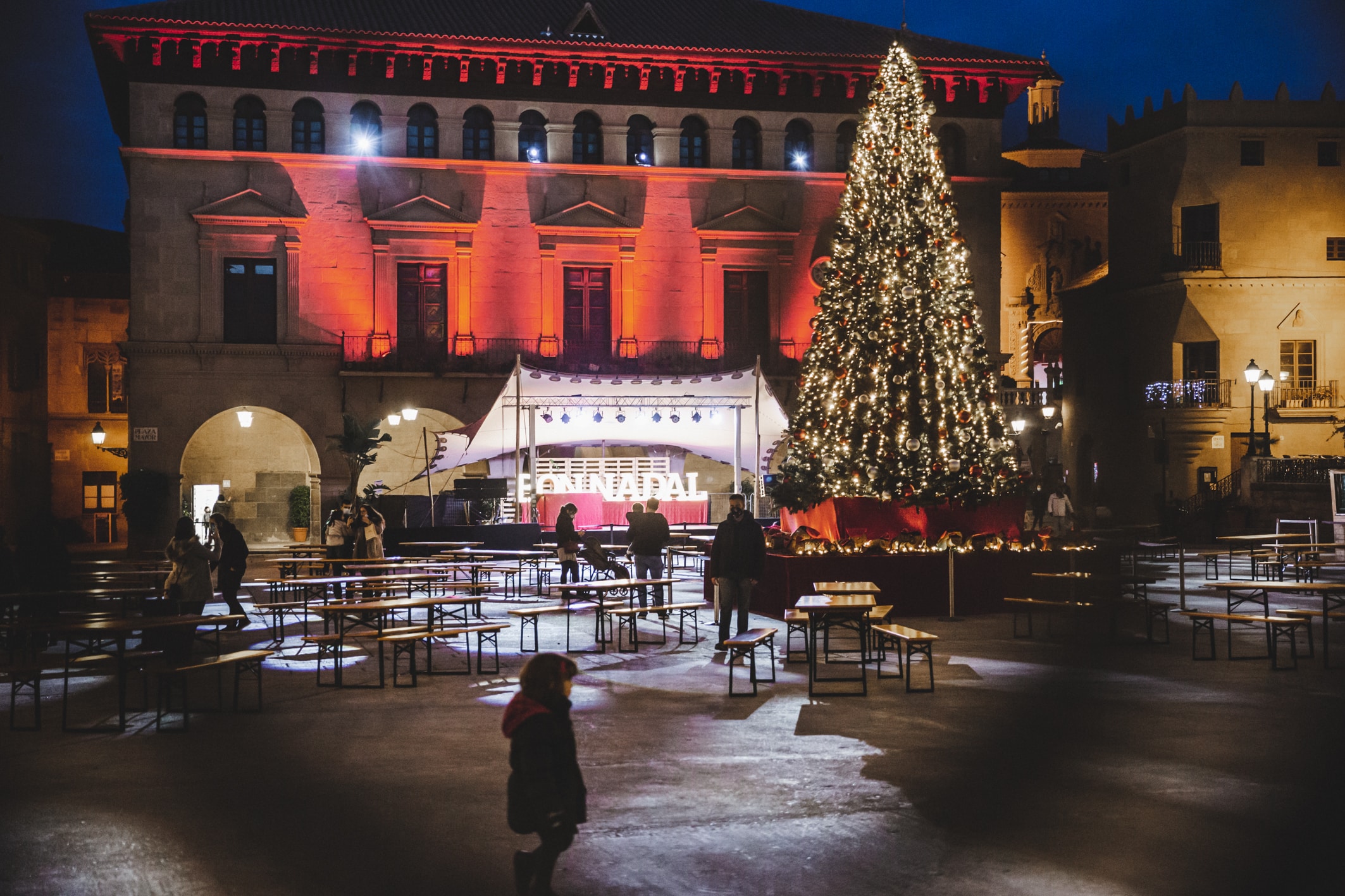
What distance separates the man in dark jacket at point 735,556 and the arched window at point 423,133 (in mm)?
25776

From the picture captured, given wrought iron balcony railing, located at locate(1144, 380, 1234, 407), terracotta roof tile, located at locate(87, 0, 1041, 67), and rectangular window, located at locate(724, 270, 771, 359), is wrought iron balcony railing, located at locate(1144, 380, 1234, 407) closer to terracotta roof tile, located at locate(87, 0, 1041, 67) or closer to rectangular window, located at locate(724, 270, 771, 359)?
terracotta roof tile, located at locate(87, 0, 1041, 67)

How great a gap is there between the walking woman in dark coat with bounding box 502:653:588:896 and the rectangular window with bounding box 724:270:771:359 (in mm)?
32823

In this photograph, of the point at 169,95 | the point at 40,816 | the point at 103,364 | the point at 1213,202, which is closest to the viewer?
the point at 40,816

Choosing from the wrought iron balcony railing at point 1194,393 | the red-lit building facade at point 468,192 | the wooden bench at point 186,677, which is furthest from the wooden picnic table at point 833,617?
the wrought iron balcony railing at point 1194,393

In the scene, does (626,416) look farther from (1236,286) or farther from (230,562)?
(1236,286)

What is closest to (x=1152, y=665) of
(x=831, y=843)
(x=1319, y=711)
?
(x=1319, y=711)

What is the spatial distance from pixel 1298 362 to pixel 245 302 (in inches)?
1300

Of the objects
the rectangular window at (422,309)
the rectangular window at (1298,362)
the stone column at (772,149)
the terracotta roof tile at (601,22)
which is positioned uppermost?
the terracotta roof tile at (601,22)

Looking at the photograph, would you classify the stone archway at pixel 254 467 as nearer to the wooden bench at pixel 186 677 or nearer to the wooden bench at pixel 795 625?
the wooden bench at pixel 795 625

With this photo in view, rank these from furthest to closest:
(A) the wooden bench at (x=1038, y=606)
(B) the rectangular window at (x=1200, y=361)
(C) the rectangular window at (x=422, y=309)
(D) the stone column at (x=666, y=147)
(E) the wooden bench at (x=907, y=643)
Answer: (B) the rectangular window at (x=1200, y=361), (D) the stone column at (x=666, y=147), (C) the rectangular window at (x=422, y=309), (A) the wooden bench at (x=1038, y=606), (E) the wooden bench at (x=907, y=643)

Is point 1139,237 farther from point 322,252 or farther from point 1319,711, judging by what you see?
point 1319,711

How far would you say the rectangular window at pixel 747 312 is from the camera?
3803 cm

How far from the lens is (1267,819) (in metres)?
6.65

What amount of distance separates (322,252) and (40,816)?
3046cm
